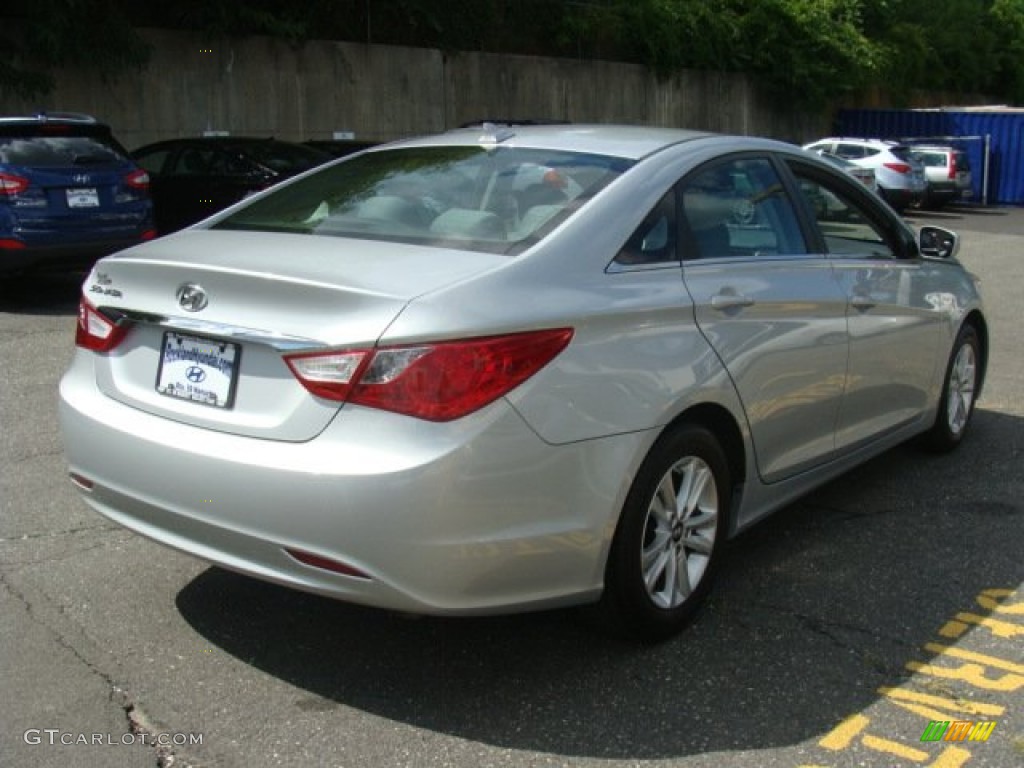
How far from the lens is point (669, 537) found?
377 centimetres

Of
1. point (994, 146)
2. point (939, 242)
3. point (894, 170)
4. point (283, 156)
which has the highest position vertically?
point (994, 146)

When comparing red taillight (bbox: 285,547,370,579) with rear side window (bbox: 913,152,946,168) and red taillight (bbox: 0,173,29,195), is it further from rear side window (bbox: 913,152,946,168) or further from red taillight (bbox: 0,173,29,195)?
rear side window (bbox: 913,152,946,168)

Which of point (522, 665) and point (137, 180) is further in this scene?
point (137, 180)

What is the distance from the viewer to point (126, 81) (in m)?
18.7

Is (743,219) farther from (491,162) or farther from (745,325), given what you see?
(491,162)

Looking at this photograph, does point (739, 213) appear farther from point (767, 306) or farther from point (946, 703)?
point (946, 703)

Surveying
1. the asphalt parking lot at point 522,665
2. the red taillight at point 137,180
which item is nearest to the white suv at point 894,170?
the red taillight at point 137,180

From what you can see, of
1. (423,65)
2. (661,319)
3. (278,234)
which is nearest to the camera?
(661,319)

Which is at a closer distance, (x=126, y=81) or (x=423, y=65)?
(x=126, y=81)

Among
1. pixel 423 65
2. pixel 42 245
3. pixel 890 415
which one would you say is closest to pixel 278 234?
pixel 890 415

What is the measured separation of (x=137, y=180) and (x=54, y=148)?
2.54 ft

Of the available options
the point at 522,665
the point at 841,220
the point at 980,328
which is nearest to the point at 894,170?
the point at 980,328

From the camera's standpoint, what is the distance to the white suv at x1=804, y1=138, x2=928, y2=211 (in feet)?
83.8

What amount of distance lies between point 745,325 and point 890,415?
1.47 m
